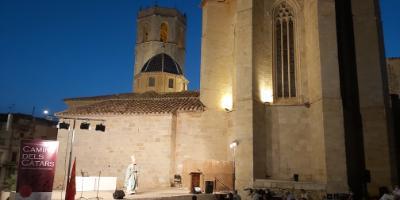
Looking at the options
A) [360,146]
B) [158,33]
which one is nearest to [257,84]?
[360,146]

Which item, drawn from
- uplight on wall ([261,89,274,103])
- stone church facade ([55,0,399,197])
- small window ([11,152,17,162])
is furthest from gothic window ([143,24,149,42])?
uplight on wall ([261,89,274,103])

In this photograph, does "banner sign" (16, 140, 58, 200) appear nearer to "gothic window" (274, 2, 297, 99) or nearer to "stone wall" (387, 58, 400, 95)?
"gothic window" (274, 2, 297, 99)

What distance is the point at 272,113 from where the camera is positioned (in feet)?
58.0

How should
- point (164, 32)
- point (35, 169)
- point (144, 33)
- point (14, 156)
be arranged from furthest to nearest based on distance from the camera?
point (164, 32), point (144, 33), point (14, 156), point (35, 169)

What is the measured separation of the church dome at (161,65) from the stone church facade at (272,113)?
13.7m

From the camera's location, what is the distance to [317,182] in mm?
15445

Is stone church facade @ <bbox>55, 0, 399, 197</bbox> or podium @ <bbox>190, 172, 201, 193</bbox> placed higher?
stone church facade @ <bbox>55, 0, 399, 197</bbox>

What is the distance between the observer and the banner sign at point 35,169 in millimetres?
10791

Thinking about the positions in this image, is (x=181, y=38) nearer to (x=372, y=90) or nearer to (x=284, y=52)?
(x=284, y=52)

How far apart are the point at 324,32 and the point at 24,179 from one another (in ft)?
44.9

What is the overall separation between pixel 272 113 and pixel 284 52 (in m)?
3.41

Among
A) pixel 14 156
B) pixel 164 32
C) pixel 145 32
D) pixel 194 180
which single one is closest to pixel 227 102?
pixel 194 180

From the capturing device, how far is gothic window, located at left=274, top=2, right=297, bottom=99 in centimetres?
1833

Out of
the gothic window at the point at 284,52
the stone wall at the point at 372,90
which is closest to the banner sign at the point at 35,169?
the gothic window at the point at 284,52
